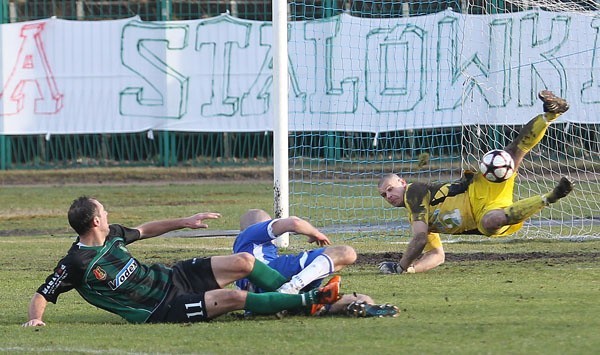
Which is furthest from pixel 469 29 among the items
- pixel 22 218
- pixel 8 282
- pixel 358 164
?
pixel 8 282

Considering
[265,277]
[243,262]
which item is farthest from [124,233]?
[265,277]

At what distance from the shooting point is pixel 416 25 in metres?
19.2

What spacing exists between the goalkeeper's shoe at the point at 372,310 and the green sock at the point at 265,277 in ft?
2.14

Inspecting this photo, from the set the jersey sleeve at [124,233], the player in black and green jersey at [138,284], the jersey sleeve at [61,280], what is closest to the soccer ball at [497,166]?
the player in black and green jersey at [138,284]

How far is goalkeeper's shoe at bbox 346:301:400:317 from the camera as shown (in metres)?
8.46

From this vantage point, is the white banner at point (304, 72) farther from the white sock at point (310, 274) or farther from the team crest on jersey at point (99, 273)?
the team crest on jersey at point (99, 273)

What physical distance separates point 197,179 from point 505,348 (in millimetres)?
18805

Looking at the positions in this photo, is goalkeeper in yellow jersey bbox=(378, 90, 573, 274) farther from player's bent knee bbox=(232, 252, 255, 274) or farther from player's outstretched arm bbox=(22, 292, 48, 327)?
player's outstretched arm bbox=(22, 292, 48, 327)

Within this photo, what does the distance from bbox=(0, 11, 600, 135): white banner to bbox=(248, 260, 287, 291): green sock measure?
793cm

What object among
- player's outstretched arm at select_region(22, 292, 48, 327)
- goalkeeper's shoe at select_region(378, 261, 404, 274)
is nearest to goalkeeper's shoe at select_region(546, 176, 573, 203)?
goalkeeper's shoe at select_region(378, 261, 404, 274)

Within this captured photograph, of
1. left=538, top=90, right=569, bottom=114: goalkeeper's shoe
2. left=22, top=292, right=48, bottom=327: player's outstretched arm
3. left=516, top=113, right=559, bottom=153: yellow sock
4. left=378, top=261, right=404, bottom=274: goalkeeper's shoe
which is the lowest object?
left=378, top=261, right=404, bottom=274: goalkeeper's shoe

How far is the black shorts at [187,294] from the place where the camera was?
855 centimetres

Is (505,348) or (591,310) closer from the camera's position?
(505,348)

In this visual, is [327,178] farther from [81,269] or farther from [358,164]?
[81,269]
